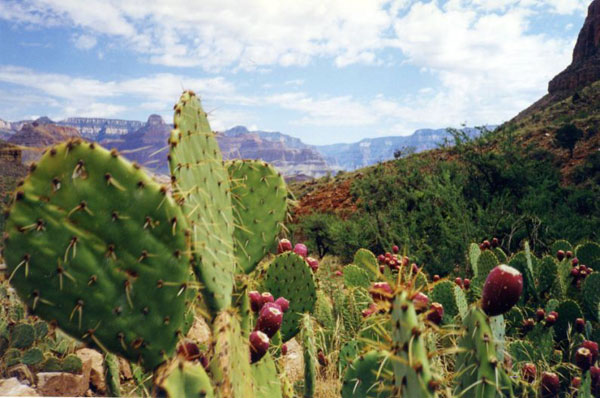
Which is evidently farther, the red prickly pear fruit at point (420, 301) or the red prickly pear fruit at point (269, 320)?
the red prickly pear fruit at point (269, 320)

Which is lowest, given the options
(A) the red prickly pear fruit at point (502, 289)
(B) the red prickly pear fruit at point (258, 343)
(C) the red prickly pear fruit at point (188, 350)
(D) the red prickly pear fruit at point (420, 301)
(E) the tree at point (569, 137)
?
(B) the red prickly pear fruit at point (258, 343)

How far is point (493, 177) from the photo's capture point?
24.3ft

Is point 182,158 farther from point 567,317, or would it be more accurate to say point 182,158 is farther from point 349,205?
point 349,205

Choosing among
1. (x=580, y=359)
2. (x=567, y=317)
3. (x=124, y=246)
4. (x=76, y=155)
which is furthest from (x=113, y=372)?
(x=567, y=317)

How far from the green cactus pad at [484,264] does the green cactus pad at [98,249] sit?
2537 mm

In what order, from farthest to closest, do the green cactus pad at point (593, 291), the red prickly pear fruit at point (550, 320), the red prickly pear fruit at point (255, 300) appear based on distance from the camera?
the green cactus pad at point (593, 291)
the red prickly pear fruit at point (550, 320)
the red prickly pear fruit at point (255, 300)

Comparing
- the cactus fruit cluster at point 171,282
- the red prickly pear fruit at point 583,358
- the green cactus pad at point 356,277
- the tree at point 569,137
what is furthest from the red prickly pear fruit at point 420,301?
the tree at point 569,137

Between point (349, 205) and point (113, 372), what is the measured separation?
1137 centimetres

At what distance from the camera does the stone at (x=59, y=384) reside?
3.02 meters

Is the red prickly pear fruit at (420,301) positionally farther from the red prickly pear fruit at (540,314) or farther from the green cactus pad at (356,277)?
the green cactus pad at (356,277)

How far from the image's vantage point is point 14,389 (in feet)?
9.28

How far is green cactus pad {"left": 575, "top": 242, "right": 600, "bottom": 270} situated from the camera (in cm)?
354

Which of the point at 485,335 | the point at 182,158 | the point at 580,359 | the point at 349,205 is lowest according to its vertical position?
the point at 349,205

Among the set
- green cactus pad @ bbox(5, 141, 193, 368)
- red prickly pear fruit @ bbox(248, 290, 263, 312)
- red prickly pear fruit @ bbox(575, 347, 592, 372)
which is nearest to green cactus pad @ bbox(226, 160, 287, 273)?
red prickly pear fruit @ bbox(248, 290, 263, 312)
